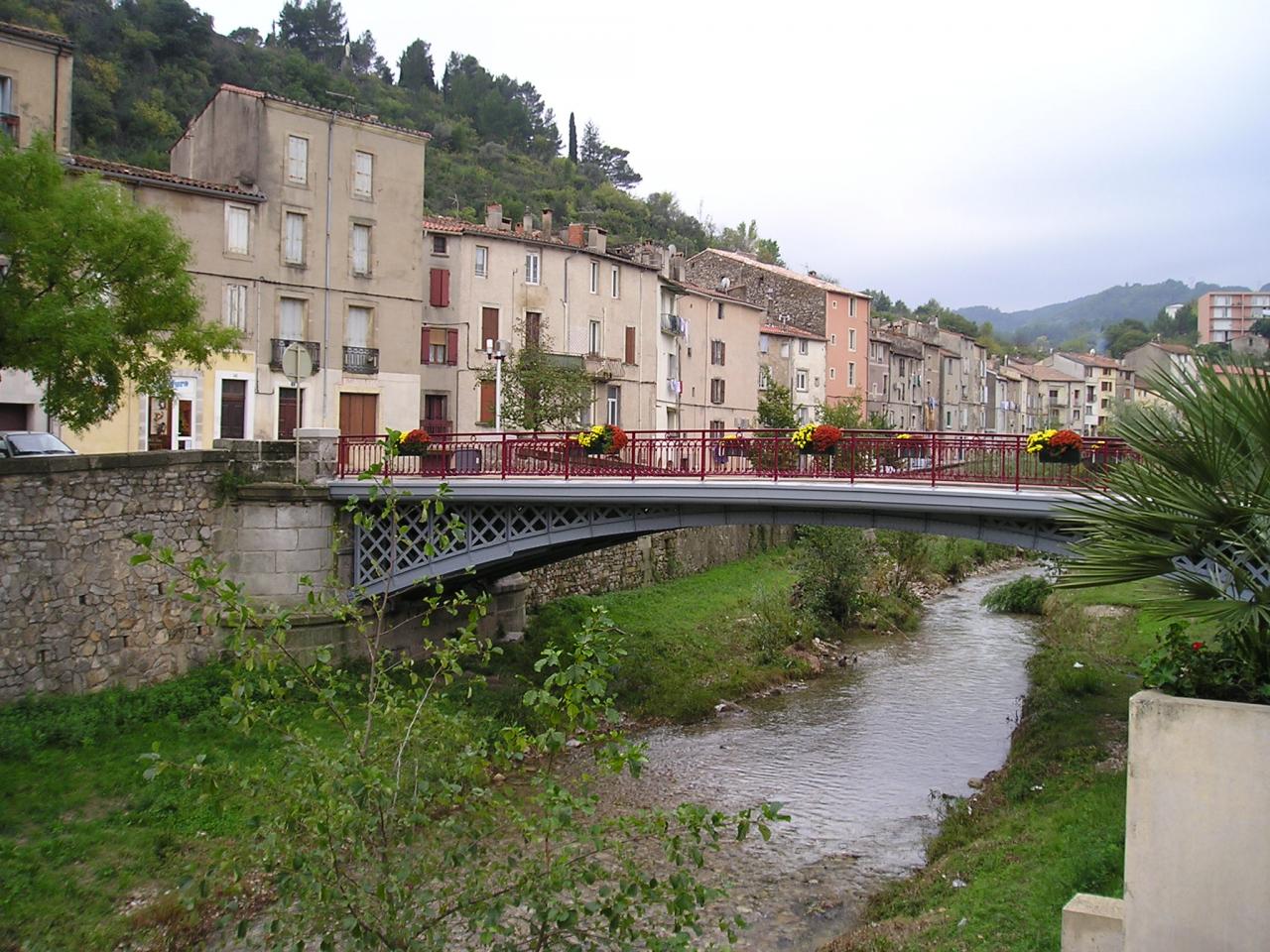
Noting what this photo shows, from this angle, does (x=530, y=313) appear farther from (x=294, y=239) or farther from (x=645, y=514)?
(x=645, y=514)

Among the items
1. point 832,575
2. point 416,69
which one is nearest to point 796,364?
point 832,575

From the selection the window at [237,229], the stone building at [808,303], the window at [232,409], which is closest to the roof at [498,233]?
the window at [237,229]

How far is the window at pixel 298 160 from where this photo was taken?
1372 inches

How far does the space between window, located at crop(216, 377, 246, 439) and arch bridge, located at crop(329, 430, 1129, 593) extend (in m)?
12.2

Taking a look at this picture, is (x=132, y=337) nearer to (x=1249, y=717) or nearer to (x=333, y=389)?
(x=333, y=389)

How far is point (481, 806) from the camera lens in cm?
721

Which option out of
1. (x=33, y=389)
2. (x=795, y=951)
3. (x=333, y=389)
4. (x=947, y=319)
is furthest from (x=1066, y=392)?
(x=795, y=951)

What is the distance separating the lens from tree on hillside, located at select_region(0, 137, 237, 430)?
17.8 metres

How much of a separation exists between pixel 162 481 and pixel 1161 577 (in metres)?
16.9

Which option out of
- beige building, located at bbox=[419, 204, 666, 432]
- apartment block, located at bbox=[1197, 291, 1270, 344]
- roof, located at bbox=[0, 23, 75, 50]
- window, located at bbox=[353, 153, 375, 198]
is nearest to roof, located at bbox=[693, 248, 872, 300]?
beige building, located at bbox=[419, 204, 666, 432]

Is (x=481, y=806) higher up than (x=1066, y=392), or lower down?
lower down

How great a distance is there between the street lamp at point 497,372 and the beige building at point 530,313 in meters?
0.17

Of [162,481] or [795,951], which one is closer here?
[795,951]

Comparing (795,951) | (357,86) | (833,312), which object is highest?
(357,86)
